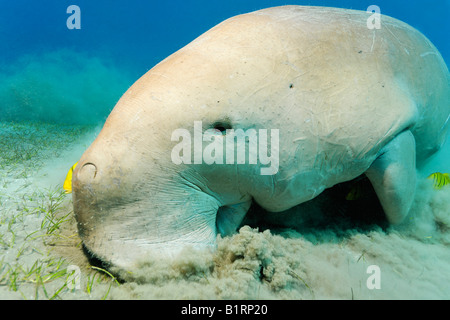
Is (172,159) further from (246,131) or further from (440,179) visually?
(440,179)

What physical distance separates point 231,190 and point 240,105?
25.7 inches

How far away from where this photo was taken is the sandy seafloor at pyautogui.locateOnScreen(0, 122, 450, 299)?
5.48ft

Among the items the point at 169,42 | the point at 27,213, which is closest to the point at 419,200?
the point at 27,213

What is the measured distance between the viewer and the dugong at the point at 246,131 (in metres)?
1.71

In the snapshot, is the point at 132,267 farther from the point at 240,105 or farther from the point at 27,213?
the point at 27,213

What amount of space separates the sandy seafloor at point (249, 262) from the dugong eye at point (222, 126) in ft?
2.61

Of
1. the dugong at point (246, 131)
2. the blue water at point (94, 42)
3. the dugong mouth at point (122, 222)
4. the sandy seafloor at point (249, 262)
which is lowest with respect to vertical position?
the sandy seafloor at point (249, 262)

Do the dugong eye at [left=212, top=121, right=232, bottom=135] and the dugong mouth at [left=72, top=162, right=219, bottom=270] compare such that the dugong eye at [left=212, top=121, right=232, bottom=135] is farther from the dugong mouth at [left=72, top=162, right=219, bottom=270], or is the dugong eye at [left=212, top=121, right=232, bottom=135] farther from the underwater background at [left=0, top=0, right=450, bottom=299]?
the underwater background at [left=0, top=0, right=450, bottom=299]

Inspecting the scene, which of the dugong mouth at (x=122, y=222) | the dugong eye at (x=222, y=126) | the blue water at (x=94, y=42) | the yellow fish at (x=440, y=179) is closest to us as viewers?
the dugong mouth at (x=122, y=222)

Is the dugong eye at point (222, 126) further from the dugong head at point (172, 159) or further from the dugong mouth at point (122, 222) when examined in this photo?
the dugong mouth at point (122, 222)

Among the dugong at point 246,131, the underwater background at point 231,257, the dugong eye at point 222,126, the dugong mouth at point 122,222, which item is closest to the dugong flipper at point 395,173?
the dugong at point 246,131

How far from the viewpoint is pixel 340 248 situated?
2.55 metres

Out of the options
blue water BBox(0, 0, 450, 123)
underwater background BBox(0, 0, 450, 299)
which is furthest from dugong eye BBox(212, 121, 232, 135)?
blue water BBox(0, 0, 450, 123)

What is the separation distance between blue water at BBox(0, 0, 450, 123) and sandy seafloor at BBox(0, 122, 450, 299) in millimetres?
15513
